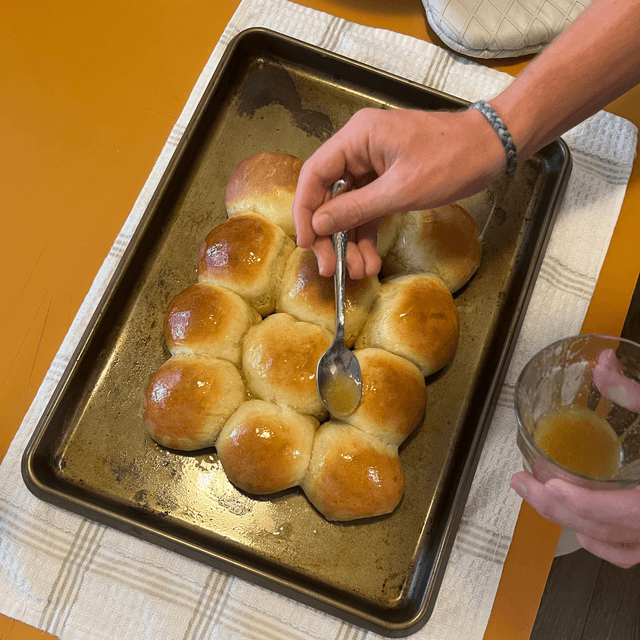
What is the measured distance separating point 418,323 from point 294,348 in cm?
23

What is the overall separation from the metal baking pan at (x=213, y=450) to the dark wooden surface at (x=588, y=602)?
2.67ft

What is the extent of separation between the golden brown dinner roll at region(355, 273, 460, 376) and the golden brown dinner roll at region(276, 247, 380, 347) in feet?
0.11

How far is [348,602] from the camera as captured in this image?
93cm

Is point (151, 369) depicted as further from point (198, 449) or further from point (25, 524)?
point (25, 524)

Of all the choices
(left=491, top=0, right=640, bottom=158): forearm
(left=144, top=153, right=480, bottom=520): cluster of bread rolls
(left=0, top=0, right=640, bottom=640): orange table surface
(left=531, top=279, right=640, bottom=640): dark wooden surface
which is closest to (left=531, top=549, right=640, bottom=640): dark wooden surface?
(left=531, top=279, right=640, bottom=640): dark wooden surface

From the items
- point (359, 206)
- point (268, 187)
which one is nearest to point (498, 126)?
point (359, 206)

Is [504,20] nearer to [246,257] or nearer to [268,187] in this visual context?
[268,187]

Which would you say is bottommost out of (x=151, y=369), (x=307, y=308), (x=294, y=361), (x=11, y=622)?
(x=11, y=622)

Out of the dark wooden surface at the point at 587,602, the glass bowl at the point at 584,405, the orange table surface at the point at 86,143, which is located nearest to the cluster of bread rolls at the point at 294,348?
the glass bowl at the point at 584,405

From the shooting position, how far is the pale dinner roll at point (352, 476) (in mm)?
917

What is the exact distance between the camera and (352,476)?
0.92m

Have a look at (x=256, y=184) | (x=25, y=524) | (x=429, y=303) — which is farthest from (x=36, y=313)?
(x=429, y=303)

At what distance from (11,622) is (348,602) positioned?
0.61 m

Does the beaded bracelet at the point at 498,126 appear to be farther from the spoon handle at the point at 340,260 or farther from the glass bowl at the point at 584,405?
the glass bowl at the point at 584,405
